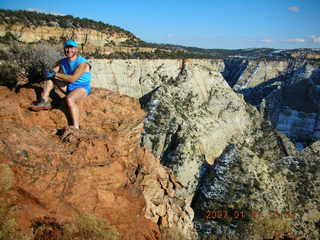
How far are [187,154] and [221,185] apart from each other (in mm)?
4841

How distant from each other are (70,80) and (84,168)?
222cm

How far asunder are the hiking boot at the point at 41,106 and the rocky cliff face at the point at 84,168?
0.40 ft

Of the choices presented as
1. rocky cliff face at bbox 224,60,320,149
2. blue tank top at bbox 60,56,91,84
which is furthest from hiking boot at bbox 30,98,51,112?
rocky cliff face at bbox 224,60,320,149

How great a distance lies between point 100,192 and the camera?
564 centimetres

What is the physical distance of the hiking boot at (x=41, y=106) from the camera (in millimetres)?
6217

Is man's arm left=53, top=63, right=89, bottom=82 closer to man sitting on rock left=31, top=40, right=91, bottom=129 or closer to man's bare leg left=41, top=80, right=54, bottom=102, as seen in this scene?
man sitting on rock left=31, top=40, right=91, bottom=129

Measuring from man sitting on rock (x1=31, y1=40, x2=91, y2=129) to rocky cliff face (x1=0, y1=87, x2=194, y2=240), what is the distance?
302mm

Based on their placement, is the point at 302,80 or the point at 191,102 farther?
the point at 302,80

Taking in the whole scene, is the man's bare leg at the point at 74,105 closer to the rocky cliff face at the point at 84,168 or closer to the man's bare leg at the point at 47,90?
the rocky cliff face at the point at 84,168

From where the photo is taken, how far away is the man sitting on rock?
6298mm

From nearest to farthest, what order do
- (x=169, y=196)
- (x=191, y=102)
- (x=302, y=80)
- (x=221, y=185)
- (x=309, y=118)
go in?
(x=169, y=196)
(x=221, y=185)
(x=191, y=102)
(x=309, y=118)
(x=302, y=80)

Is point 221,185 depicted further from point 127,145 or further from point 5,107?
point 5,107

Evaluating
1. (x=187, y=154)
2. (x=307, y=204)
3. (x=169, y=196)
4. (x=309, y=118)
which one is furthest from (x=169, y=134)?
(x=309, y=118)

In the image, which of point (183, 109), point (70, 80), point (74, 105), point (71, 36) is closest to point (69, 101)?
point (74, 105)
